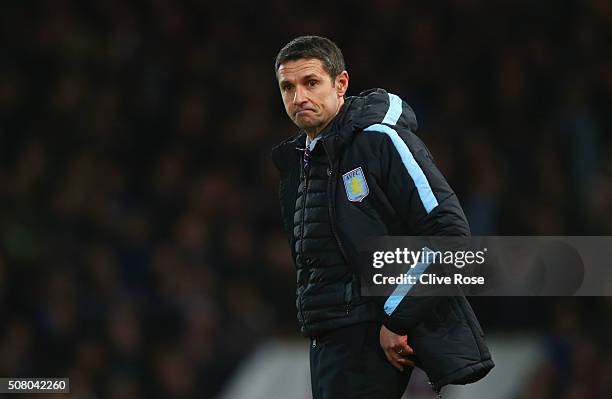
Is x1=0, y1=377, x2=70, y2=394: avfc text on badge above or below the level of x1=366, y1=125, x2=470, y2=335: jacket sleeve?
below

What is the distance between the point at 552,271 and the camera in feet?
16.0

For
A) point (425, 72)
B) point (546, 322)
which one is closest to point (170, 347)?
point (546, 322)

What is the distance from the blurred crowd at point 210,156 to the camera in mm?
6176

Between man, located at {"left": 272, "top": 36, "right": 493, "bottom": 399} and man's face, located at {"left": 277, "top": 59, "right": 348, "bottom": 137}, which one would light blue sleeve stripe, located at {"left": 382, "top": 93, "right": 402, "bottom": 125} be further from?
man's face, located at {"left": 277, "top": 59, "right": 348, "bottom": 137}

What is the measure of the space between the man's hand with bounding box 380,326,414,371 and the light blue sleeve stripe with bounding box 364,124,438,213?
0.33 m

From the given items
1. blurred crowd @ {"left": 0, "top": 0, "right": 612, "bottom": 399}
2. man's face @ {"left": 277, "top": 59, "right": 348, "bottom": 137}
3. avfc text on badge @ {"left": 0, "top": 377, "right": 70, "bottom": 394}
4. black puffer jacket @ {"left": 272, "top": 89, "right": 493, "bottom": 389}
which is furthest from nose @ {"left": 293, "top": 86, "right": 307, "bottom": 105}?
avfc text on badge @ {"left": 0, "top": 377, "right": 70, "bottom": 394}

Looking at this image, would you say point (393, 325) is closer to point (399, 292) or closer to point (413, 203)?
point (399, 292)

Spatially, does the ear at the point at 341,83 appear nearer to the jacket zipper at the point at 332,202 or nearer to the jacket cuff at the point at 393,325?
the jacket zipper at the point at 332,202

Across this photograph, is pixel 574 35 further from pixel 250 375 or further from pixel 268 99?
pixel 250 375

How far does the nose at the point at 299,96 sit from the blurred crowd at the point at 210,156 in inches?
108

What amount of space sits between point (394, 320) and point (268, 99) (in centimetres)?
500

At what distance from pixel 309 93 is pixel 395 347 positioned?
0.73 m

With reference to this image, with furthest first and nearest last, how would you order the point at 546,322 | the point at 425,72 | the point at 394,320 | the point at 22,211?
the point at 425,72
the point at 22,211
the point at 546,322
the point at 394,320

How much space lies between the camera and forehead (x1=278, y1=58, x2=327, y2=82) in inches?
126
